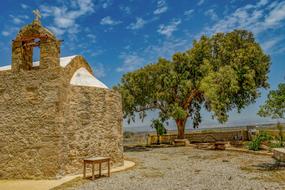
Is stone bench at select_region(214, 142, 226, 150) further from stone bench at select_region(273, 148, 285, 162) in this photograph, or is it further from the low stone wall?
the low stone wall

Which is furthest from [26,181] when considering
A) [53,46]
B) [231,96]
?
[231,96]

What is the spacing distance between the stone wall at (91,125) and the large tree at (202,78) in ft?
41.5

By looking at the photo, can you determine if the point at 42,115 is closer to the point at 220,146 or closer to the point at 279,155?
the point at 279,155

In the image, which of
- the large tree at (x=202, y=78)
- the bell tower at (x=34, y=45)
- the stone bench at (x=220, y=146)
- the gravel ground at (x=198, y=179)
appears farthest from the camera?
the large tree at (x=202, y=78)

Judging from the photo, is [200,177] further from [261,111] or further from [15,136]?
[15,136]

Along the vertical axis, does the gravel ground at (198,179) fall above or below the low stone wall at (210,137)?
below

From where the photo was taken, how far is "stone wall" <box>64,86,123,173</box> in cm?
1086

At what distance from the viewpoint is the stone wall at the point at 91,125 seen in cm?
1086

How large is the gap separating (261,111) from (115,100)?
7.77 metres

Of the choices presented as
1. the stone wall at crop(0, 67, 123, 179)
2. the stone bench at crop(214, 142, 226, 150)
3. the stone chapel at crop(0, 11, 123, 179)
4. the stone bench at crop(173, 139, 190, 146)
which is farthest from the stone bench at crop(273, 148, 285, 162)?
the stone bench at crop(173, 139, 190, 146)

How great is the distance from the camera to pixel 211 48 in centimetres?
2697

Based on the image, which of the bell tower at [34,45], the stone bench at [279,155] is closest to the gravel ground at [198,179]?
the stone bench at [279,155]

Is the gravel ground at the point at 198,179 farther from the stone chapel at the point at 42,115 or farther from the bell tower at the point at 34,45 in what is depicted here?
the bell tower at the point at 34,45

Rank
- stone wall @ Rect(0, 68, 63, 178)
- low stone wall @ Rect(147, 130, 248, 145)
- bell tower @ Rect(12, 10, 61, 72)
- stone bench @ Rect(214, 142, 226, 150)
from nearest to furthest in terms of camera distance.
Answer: stone wall @ Rect(0, 68, 63, 178) → bell tower @ Rect(12, 10, 61, 72) → stone bench @ Rect(214, 142, 226, 150) → low stone wall @ Rect(147, 130, 248, 145)
